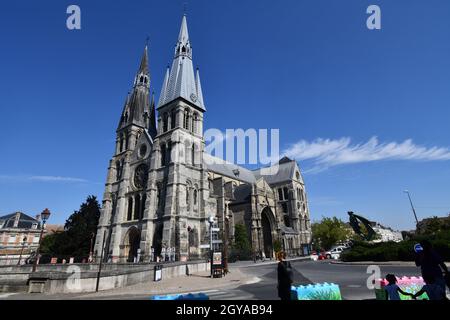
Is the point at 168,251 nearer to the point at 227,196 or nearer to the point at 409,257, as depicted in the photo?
the point at 227,196

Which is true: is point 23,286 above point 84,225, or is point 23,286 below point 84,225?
below

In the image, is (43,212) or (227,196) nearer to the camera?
(43,212)

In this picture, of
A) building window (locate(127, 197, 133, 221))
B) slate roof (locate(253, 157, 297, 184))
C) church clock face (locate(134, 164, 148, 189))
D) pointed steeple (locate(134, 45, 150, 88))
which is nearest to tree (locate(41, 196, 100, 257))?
building window (locate(127, 197, 133, 221))

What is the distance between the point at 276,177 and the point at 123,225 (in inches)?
1434

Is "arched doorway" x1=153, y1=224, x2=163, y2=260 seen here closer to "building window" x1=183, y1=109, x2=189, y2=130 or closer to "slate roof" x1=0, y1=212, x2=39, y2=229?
"building window" x1=183, y1=109, x2=189, y2=130

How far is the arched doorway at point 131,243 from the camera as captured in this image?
37.1 meters

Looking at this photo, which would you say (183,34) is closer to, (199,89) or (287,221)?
(199,89)

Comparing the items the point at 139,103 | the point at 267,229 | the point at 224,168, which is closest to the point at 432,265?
the point at 267,229

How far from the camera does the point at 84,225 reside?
4362 cm

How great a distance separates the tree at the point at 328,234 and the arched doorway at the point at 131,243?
1457 inches

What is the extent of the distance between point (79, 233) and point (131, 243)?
11.2 meters

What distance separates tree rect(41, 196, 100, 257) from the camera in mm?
40688

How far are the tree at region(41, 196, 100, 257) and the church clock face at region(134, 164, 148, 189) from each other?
34.2 feet
